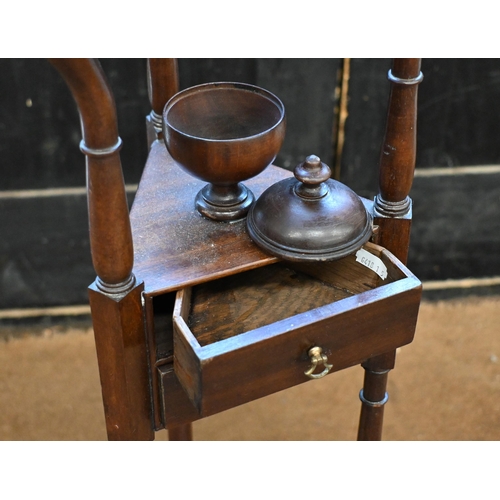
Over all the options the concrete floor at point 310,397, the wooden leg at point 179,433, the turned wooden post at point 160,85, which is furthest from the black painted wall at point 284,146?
the wooden leg at point 179,433

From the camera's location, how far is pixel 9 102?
1.42m

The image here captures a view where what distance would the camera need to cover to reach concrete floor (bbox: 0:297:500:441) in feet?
4.64

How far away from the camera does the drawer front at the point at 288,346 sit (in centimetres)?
69

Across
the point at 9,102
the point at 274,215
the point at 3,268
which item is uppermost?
the point at 274,215

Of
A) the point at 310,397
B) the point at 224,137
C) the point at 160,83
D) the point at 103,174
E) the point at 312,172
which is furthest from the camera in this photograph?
the point at 310,397

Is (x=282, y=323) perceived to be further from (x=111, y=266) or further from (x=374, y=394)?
(x=374, y=394)

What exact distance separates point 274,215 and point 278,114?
0.13 m

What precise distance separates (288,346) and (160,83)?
0.45 meters

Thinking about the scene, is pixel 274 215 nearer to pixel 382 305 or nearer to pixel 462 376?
pixel 382 305

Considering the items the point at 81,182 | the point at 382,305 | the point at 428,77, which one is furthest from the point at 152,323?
the point at 428,77

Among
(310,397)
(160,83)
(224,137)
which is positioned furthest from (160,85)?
(310,397)

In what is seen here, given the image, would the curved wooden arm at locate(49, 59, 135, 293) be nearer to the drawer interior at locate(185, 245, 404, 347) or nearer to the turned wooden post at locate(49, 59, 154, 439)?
the turned wooden post at locate(49, 59, 154, 439)

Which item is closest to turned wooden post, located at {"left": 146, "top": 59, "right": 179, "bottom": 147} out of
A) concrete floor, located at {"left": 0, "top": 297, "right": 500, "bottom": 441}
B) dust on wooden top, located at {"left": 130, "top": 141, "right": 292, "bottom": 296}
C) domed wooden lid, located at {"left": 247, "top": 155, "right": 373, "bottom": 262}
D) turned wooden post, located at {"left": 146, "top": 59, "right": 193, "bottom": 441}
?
turned wooden post, located at {"left": 146, "top": 59, "right": 193, "bottom": 441}

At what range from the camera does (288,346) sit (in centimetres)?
72
